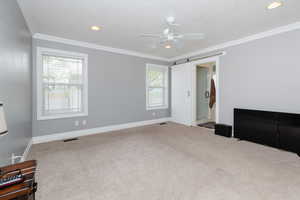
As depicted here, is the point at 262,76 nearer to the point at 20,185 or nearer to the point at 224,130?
the point at 224,130

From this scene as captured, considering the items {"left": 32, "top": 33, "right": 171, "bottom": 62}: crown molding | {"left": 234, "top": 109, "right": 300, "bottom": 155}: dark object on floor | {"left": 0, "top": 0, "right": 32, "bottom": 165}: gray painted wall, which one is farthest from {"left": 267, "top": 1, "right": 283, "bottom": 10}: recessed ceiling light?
{"left": 0, "top": 0, "right": 32, "bottom": 165}: gray painted wall

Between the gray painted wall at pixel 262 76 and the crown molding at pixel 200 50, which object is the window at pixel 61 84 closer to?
the crown molding at pixel 200 50

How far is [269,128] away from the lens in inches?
116

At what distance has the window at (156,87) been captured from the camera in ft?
16.9

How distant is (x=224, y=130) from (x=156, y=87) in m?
2.79

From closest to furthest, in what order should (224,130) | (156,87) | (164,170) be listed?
(164,170), (224,130), (156,87)

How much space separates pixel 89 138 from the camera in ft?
11.8

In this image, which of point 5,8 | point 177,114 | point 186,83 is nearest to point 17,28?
point 5,8

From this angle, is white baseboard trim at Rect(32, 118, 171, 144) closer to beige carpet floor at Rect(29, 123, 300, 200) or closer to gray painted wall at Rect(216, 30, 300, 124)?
beige carpet floor at Rect(29, 123, 300, 200)

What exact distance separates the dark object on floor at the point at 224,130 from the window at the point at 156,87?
2292 mm

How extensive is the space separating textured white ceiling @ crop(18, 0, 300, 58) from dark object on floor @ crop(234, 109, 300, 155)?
1.90m

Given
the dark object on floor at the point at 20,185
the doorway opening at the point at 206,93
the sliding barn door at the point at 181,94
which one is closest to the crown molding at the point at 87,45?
the sliding barn door at the point at 181,94

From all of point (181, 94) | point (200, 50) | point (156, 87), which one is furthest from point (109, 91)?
point (200, 50)

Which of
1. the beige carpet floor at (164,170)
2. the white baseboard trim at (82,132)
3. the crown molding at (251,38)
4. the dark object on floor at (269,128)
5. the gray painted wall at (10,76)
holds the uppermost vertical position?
the crown molding at (251,38)
